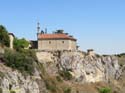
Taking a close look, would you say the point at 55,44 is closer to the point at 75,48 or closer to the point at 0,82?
the point at 75,48

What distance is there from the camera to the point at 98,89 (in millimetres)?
88688

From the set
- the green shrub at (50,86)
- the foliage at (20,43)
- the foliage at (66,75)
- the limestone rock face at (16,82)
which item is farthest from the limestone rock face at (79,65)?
the limestone rock face at (16,82)

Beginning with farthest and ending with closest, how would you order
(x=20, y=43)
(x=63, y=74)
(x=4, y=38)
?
(x=63, y=74) → (x=20, y=43) → (x=4, y=38)

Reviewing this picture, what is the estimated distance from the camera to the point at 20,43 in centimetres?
8469

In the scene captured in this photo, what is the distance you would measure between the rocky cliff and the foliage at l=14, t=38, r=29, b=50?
321 centimetres

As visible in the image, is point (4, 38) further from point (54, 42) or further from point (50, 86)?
point (54, 42)

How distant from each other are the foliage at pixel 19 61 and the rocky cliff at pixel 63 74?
124 cm

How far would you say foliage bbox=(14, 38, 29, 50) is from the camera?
8105cm

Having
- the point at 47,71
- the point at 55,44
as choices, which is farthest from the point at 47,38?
the point at 47,71

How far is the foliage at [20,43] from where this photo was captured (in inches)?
3191

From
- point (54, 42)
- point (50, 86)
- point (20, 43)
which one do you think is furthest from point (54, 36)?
point (50, 86)

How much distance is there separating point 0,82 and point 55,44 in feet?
99.7

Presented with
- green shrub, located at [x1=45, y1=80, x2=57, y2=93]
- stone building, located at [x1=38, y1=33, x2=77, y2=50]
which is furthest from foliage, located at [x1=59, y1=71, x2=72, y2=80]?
green shrub, located at [x1=45, y1=80, x2=57, y2=93]

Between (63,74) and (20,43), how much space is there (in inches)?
361
